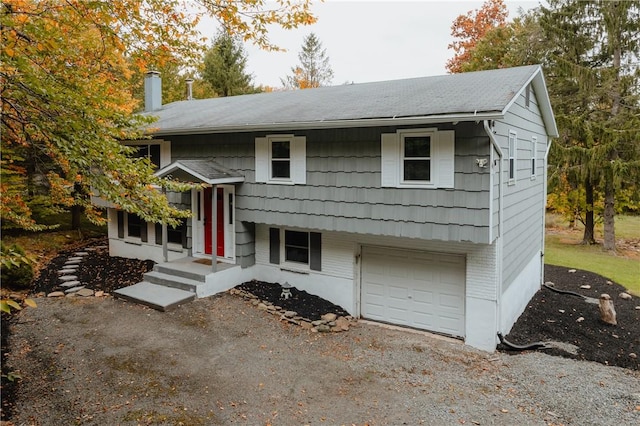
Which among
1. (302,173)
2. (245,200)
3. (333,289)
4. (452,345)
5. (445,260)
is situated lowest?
(452,345)

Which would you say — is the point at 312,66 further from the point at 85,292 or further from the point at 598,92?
the point at 85,292

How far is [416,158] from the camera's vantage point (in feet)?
28.0

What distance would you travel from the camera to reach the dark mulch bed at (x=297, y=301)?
32.0ft

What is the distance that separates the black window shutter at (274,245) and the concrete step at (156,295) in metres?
2.21

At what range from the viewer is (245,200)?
10953mm

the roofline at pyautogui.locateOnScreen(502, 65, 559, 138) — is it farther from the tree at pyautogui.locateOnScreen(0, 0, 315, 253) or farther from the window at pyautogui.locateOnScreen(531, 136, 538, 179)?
the tree at pyautogui.locateOnScreen(0, 0, 315, 253)

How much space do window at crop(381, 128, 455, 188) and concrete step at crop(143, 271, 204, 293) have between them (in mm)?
5237

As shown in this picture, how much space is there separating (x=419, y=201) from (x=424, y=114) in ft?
5.64

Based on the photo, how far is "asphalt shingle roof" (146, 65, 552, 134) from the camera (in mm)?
8133

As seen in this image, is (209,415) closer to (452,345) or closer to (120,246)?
(452,345)

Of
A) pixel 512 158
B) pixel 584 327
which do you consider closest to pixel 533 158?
pixel 512 158

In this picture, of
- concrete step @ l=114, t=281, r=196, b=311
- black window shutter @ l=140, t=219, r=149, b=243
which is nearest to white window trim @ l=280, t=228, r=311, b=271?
concrete step @ l=114, t=281, r=196, b=311

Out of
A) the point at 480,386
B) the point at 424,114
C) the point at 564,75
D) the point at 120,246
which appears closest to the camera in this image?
the point at 480,386

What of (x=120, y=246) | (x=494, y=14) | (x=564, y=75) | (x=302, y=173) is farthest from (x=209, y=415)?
(x=494, y=14)
